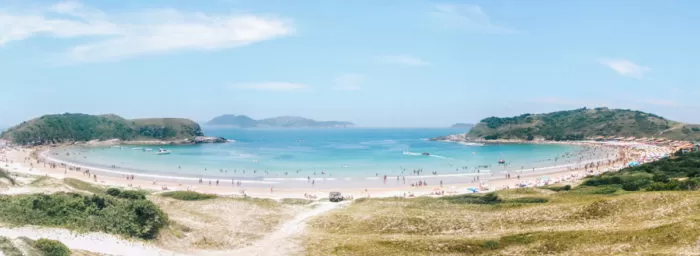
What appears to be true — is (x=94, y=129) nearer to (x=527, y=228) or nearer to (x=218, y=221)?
(x=218, y=221)

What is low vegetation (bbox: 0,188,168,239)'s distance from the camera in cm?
2252

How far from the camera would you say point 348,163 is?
92.1 meters

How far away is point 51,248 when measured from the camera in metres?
17.0

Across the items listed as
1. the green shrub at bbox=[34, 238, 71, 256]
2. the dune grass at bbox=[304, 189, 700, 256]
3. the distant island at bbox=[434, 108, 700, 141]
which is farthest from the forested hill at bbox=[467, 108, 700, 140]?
the green shrub at bbox=[34, 238, 71, 256]

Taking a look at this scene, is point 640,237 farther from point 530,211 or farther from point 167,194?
point 167,194

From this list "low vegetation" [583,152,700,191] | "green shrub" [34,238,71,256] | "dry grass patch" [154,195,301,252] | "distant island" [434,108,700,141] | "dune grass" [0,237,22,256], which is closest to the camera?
"dune grass" [0,237,22,256]

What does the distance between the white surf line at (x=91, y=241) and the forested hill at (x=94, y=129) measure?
14838cm

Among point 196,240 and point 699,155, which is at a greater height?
point 699,155

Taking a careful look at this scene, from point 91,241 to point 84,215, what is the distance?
385 cm

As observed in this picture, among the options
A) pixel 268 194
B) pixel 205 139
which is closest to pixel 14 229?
pixel 268 194

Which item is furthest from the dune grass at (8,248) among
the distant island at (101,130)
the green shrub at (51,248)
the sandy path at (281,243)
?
the distant island at (101,130)

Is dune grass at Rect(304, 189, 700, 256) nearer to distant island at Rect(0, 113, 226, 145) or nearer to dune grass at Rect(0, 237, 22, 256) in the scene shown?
dune grass at Rect(0, 237, 22, 256)

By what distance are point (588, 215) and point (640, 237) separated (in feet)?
18.0

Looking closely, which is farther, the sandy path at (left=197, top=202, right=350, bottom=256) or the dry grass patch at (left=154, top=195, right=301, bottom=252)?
the dry grass patch at (left=154, top=195, right=301, bottom=252)
